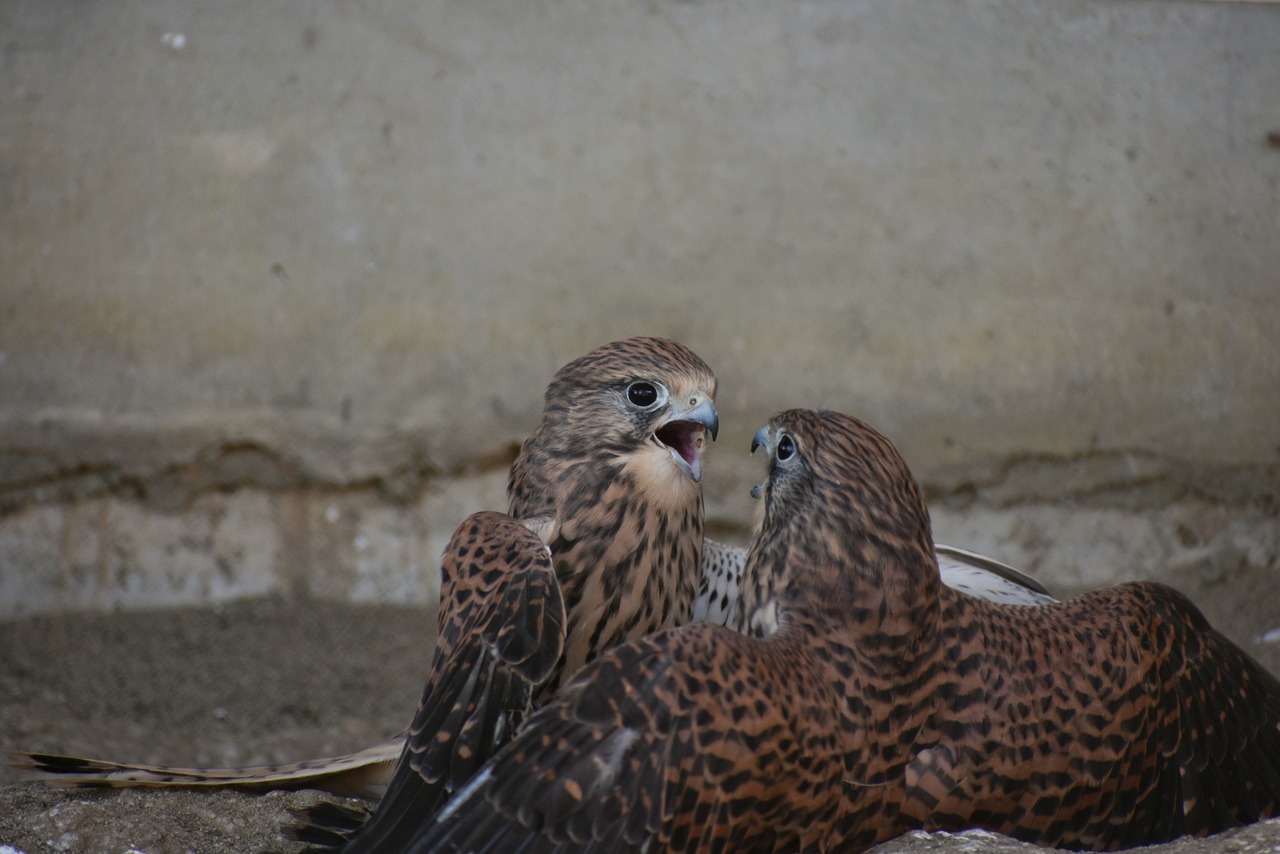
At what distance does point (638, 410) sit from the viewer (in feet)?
10.4

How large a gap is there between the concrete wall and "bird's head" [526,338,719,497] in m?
1.91

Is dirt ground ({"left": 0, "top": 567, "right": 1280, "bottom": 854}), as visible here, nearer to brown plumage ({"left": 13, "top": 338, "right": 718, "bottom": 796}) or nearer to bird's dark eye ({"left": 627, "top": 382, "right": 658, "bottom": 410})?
brown plumage ({"left": 13, "top": 338, "right": 718, "bottom": 796})

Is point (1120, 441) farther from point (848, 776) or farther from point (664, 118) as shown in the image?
point (848, 776)

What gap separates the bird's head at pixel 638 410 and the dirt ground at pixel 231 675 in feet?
5.09

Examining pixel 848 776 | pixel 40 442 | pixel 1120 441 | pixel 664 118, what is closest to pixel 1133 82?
pixel 1120 441

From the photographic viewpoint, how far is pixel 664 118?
5.12 meters

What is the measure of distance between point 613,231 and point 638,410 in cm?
210

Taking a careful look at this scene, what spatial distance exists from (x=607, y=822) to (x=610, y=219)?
3.17 m

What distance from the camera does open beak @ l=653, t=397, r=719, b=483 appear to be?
10.2 ft

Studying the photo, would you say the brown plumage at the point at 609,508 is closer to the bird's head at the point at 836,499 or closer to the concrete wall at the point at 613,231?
the bird's head at the point at 836,499

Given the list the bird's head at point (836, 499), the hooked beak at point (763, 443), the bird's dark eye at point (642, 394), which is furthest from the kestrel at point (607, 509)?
the bird's head at point (836, 499)

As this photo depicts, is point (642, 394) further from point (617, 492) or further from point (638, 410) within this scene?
point (617, 492)

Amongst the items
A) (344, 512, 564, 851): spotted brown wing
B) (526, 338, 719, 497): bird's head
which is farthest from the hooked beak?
(344, 512, 564, 851): spotted brown wing

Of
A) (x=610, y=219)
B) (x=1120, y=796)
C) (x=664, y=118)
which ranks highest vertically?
(x=664, y=118)
